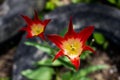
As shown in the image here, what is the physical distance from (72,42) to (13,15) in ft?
3.54

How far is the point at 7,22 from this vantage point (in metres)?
2.22

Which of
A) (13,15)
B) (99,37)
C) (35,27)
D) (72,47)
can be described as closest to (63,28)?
(99,37)

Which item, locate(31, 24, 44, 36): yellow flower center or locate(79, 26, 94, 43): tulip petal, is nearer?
locate(79, 26, 94, 43): tulip petal

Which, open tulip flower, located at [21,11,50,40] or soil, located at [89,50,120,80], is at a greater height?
open tulip flower, located at [21,11,50,40]

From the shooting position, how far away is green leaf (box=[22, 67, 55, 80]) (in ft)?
6.28

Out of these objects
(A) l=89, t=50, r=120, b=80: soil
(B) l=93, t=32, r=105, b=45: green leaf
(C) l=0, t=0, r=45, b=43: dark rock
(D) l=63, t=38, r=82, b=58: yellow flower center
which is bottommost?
(A) l=89, t=50, r=120, b=80: soil

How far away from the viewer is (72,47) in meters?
1.27

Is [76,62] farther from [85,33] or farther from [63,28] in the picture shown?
[63,28]

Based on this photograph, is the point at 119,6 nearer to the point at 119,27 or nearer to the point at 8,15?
the point at 119,27

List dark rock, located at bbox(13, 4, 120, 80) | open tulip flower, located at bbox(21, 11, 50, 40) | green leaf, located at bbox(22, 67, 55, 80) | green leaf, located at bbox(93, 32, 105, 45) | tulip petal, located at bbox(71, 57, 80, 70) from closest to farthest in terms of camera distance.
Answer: tulip petal, located at bbox(71, 57, 80, 70), open tulip flower, located at bbox(21, 11, 50, 40), green leaf, located at bbox(22, 67, 55, 80), dark rock, located at bbox(13, 4, 120, 80), green leaf, located at bbox(93, 32, 105, 45)

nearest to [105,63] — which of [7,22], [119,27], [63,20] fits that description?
[119,27]

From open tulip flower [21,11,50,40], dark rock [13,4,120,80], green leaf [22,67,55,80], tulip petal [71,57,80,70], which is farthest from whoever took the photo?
dark rock [13,4,120,80]

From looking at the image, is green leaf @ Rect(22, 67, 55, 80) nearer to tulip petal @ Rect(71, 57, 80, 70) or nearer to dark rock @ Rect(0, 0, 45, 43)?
dark rock @ Rect(0, 0, 45, 43)

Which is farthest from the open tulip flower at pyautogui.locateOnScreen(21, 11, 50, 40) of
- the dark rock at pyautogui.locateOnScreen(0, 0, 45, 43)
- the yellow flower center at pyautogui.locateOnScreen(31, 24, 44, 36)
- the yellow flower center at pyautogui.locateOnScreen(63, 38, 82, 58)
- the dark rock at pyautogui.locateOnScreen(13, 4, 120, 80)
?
the dark rock at pyautogui.locateOnScreen(0, 0, 45, 43)
